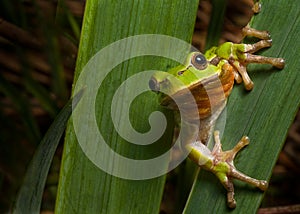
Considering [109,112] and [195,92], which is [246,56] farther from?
[109,112]

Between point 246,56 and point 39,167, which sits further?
point 246,56

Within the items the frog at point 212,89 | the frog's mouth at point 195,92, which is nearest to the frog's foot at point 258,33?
the frog at point 212,89

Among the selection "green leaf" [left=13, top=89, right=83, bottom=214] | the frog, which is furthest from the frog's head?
A: "green leaf" [left=13, top=89, right=83, bottom=214]

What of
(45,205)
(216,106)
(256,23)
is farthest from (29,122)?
(256,23)

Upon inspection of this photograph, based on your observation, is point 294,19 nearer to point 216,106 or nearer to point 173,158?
point 216,106

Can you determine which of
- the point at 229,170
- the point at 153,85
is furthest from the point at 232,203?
the point at 153,85

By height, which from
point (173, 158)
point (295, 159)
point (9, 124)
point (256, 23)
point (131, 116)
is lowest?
point (9, 124)

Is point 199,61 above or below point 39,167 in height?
above
